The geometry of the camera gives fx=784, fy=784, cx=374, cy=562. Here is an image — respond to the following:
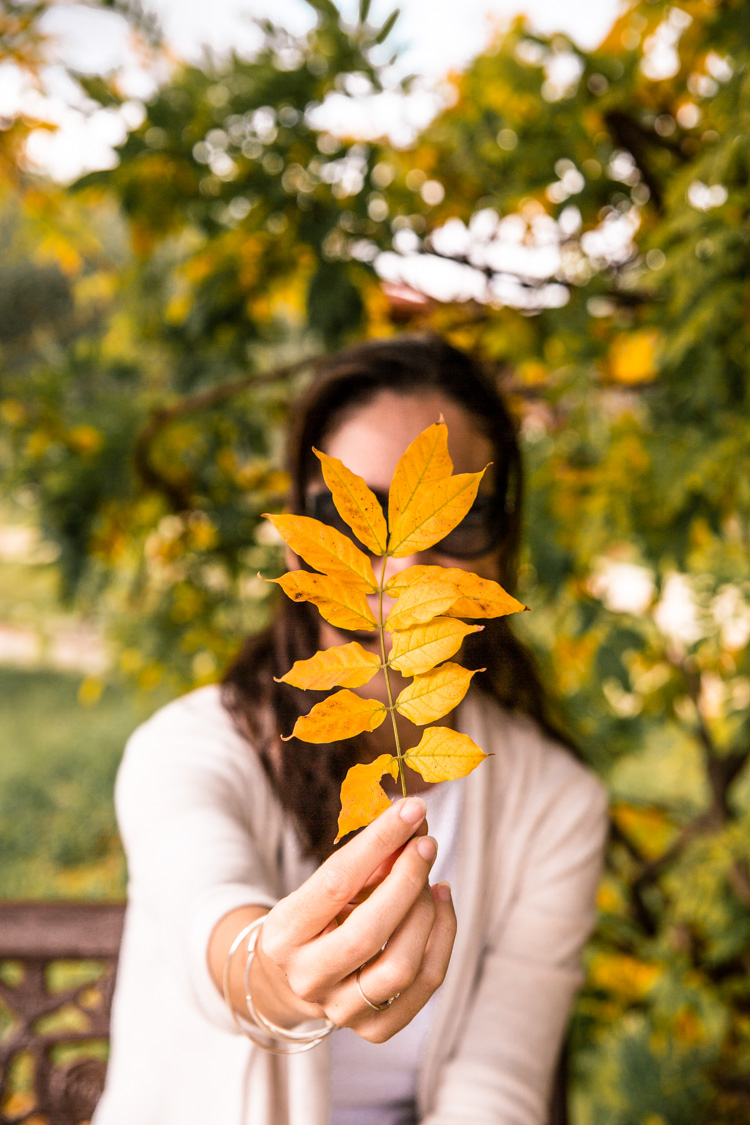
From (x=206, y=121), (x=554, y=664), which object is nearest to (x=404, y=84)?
(x=206, y=121)

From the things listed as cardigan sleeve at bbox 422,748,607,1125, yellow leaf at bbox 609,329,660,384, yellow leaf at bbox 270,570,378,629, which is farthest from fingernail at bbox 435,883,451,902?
yellow leaf at bbox 609,329,660,384

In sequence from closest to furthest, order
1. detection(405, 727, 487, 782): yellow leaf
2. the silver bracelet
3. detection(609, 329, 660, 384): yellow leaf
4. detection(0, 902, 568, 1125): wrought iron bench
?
detection(405, 727, 487, 782): yellow leaf, the silver bracelet, detection(0, 902, 568, 1125): wrought iron bench, detection(609, 329, 660, 384): yellow leaf

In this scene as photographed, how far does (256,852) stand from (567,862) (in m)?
0.31

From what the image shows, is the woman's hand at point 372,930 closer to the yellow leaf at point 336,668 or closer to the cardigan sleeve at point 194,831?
the yellow leaf at point 336,668

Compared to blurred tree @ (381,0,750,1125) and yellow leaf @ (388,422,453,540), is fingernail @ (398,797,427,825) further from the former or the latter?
blurred tree @ (381,0,750,1125)

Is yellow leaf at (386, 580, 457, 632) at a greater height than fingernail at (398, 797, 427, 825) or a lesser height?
greater

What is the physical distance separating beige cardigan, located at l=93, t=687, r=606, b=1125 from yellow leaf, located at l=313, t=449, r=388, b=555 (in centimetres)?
28

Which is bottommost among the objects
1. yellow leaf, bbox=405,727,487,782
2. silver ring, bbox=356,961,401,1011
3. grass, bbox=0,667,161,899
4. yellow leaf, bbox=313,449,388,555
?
grass, bbox=0,667,161,899

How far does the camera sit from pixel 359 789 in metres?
0.21

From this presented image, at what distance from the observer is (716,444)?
0.68 m

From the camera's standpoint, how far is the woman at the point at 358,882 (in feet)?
0.83

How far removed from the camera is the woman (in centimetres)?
25

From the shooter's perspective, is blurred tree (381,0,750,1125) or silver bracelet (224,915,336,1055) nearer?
silver bracelet (224,915,336,1055)

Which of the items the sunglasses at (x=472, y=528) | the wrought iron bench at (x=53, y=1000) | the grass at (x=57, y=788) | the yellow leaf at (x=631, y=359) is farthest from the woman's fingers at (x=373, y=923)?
the grass at (x=57, y=788)
